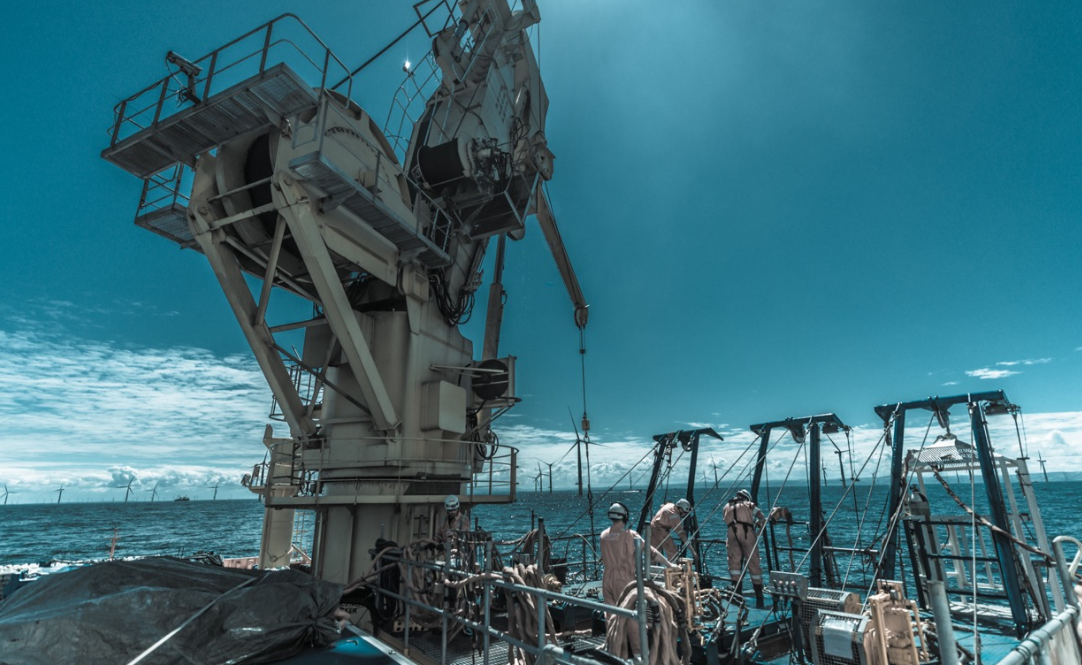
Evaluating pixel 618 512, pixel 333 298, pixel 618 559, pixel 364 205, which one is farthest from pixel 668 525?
pixel 364 205

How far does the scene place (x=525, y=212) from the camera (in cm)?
1548

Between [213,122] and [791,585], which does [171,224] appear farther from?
[791,585]

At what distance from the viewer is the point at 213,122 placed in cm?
1076

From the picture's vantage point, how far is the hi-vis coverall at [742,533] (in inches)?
447

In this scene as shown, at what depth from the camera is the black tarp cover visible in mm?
5797

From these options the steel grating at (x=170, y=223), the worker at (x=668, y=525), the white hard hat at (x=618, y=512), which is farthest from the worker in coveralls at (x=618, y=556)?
the steel grating at (x=170, y=223)

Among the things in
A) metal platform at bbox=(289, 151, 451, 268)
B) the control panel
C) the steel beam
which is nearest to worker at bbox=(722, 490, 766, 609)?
the control panel

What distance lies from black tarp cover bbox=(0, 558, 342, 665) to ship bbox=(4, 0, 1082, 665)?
38cm

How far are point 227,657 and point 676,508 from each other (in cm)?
812

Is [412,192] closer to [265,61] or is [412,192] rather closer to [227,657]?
[265,61]

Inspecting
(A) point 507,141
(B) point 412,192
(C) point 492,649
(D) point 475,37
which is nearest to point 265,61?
(B) point 412,192

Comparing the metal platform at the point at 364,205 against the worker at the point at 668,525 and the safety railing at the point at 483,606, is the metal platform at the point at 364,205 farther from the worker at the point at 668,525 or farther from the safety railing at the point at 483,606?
the worker at the point at 668,525

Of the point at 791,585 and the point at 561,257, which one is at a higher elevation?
the point at 561,257

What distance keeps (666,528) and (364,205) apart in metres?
8.90
